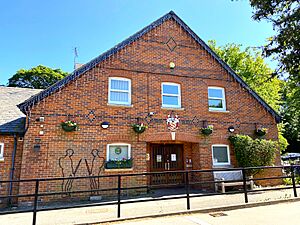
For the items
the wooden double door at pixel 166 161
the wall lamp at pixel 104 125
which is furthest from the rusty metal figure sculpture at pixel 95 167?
the wooden double door at pixel 166 161

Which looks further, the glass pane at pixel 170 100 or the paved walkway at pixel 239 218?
the glass pane at pixel 170 100

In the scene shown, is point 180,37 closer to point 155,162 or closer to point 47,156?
point 155,162

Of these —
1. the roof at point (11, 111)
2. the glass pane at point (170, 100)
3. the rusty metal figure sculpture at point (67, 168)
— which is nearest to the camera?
the rusty metal figure sculpture at point (67, 168)

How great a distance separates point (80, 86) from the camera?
991 centimetres

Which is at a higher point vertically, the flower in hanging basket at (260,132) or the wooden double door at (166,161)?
the flower in hanging basket at (260,132)

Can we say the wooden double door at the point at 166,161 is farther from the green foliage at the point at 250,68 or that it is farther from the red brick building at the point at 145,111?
the green foliage at the point at 250,68

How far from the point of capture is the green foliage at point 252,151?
1077 cm

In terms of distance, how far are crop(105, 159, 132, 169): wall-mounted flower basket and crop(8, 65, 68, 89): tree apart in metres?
23.9

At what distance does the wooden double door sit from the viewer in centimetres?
1126

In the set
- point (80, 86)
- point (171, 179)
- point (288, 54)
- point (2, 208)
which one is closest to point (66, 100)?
point (80, 86)

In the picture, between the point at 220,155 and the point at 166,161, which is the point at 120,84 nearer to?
the point at 166,161

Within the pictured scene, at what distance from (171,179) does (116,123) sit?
13.6 ft

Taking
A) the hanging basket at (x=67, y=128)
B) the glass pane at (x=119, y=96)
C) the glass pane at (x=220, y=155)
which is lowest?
the glass pane at (x=220, y=155)

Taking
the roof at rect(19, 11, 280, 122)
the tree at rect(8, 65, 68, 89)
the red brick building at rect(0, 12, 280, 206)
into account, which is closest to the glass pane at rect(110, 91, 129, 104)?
the red brick building at rect(0, 12, 280, 206)
